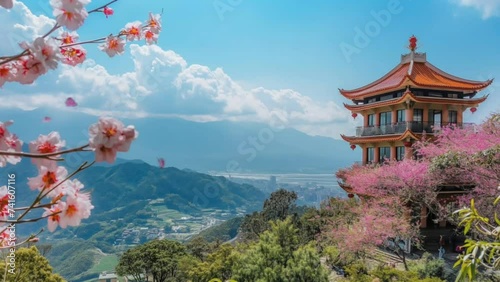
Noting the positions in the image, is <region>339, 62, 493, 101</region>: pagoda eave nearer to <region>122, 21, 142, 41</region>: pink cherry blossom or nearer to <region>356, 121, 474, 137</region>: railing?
<region>356, 121, 474, 137</region>: railing

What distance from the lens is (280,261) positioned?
7.03m

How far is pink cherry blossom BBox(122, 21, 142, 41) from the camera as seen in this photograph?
6.29 feet

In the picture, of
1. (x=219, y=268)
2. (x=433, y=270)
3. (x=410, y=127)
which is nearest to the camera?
(x=433, y=270)

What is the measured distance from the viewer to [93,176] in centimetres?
8225

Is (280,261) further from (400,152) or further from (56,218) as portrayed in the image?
(400,152)

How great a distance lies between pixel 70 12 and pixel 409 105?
1248 centimetres

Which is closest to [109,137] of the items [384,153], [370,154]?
[384,153]

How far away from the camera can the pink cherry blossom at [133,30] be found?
192 cm

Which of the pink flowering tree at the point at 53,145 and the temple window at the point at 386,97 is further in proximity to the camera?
the temple window at the point at 386,97

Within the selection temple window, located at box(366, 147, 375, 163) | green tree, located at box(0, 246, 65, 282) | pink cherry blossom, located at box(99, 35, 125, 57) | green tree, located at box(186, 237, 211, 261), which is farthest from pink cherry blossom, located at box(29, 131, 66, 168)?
green tree, located at box(186, 237, 211, 261)

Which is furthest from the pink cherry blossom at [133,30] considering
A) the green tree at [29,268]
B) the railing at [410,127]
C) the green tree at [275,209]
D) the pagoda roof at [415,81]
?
the green tree at [275,209]

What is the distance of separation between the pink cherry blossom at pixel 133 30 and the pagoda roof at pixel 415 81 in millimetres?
11388

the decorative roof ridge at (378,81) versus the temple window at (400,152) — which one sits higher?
the decorative roof ridge at (378,81)

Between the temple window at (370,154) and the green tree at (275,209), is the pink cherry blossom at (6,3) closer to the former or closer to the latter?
the green tree at (275,209)
